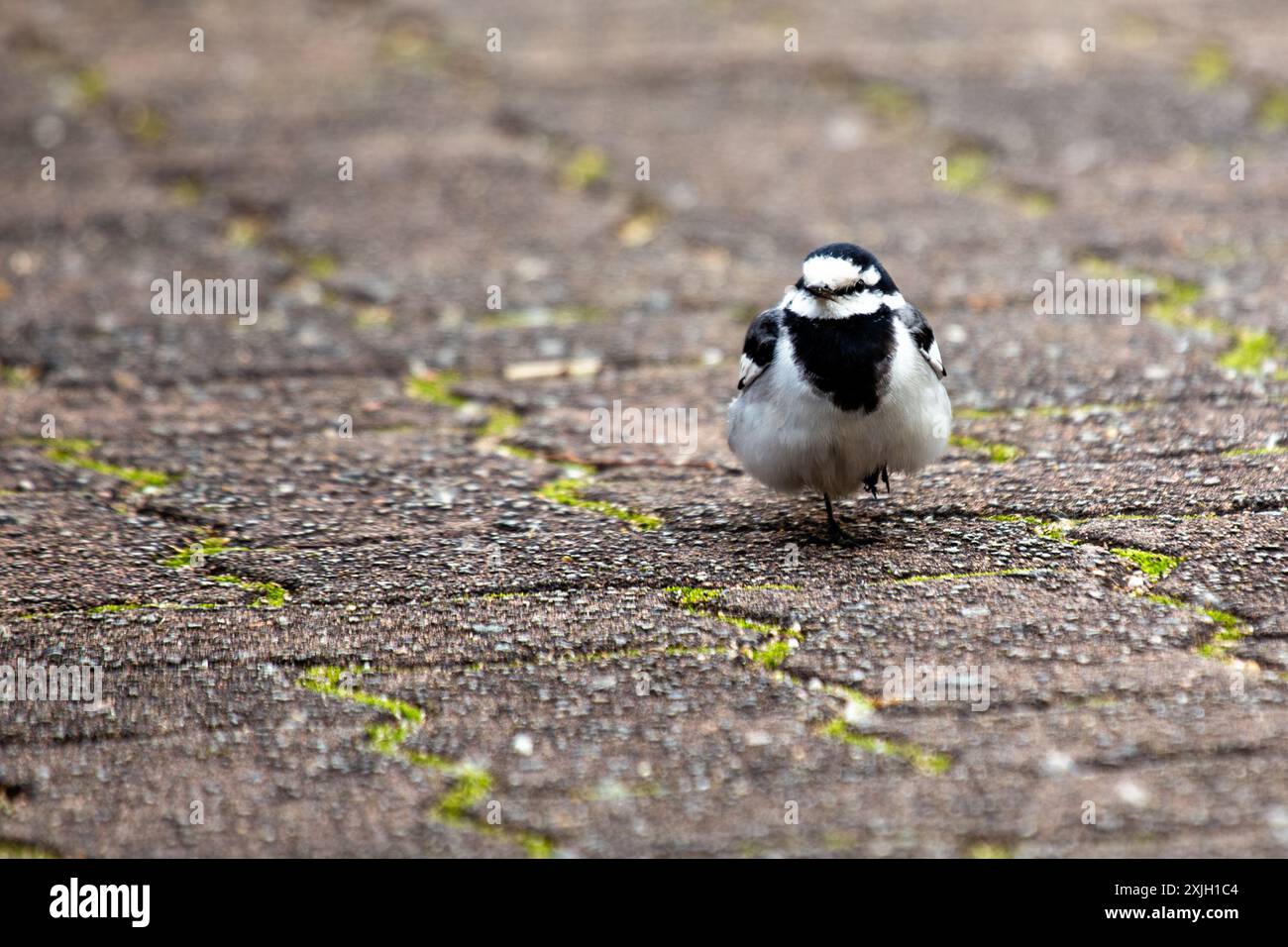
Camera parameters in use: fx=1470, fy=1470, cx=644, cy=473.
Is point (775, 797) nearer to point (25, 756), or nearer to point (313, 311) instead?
point (25, 756)

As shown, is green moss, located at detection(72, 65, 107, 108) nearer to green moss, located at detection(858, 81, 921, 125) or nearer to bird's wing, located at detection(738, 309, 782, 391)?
green moss, located at detection(858, 81, 921, 125)

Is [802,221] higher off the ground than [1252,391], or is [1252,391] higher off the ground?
[802,221]

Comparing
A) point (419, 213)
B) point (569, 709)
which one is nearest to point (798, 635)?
point (569, 709)

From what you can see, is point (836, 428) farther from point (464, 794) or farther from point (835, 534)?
point (464, 794)

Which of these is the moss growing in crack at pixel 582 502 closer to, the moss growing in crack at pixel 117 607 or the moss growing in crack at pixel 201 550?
the moss growing in crack at pixel 201 550

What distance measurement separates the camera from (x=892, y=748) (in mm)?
2969

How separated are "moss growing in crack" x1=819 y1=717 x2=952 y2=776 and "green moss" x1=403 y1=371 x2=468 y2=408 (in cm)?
241

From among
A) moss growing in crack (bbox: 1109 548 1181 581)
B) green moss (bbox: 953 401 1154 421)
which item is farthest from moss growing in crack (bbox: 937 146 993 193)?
moss growing in crack (bbox: 1109 548 1181 581)

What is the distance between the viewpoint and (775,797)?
2836mm

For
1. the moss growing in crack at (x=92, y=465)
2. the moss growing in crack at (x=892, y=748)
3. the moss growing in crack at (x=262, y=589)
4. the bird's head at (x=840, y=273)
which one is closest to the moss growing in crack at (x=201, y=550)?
the moss growing in crack at (x=262, y=589)

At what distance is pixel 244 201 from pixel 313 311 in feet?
4.23

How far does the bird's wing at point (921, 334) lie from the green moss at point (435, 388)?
1.78 m

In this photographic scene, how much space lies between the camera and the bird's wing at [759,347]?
3.88m

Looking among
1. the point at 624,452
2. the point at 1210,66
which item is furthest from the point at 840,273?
the point at 1210,66
